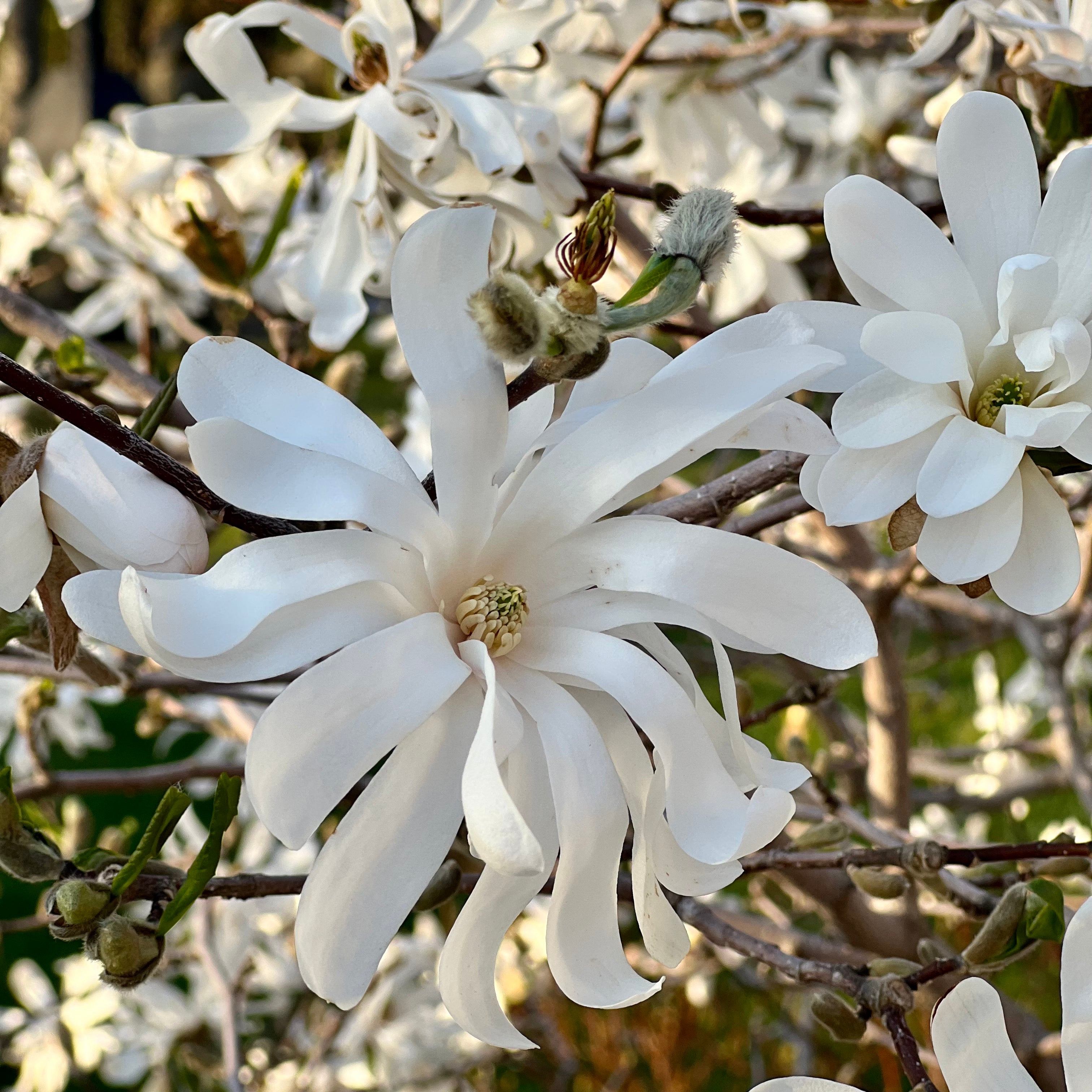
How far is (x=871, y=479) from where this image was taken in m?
0.38

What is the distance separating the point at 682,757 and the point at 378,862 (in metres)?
0.10

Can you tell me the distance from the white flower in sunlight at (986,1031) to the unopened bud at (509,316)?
262 millimetres

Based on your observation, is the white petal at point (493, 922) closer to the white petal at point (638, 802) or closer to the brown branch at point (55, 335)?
the white petal at point (638, 802)

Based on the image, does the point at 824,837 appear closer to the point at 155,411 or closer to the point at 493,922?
the point at 493,922

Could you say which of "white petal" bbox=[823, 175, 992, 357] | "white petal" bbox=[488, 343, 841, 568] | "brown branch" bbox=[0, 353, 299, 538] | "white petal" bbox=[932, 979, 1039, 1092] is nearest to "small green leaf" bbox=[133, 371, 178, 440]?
"brown branch" bbox=[0, 353, 299, 538]

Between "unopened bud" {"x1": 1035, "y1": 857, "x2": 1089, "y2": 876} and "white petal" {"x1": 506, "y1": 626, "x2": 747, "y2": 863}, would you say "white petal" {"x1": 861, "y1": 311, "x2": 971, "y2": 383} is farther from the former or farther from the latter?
"unopened bud" {"x1": 1035, "y1": 857, "x2": 1089, "y2": 876}

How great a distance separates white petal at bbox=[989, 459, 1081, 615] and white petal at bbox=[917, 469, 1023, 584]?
0.5 inches

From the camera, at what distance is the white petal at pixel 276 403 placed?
0.35m

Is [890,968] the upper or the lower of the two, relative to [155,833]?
lower

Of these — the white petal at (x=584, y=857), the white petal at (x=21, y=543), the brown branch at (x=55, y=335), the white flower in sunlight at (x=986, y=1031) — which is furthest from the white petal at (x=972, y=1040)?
the brown branch at (x=55, y=335)

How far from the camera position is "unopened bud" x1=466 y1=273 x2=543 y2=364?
12.3 inches

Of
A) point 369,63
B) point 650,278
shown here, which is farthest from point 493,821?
point 369,63

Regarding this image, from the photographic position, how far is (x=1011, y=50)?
0.60m

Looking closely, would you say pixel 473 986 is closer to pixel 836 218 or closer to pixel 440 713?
pixel 440 713
